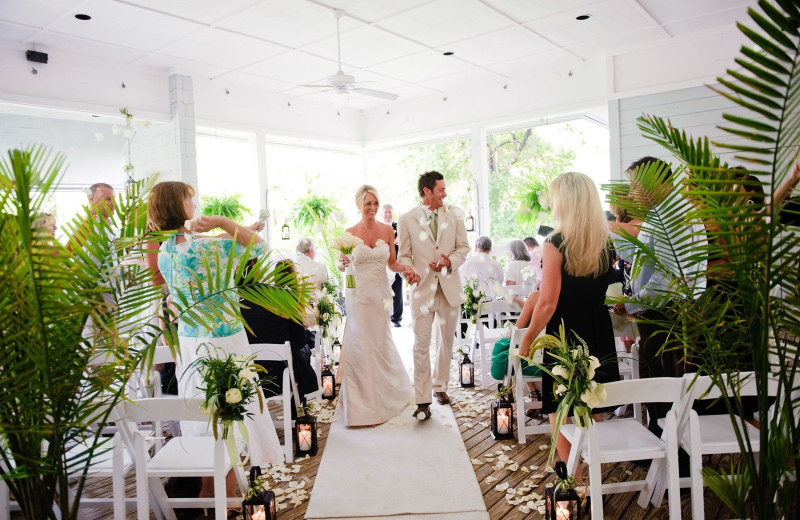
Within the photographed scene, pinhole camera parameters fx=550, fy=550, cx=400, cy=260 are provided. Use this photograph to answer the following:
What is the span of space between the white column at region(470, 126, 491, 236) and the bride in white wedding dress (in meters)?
4.62

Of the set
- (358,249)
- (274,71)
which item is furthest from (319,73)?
(358,249)

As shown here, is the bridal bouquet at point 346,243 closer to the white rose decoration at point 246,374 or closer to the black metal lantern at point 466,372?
the black metal lantern at point 466,372

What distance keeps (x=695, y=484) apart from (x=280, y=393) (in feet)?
8.53

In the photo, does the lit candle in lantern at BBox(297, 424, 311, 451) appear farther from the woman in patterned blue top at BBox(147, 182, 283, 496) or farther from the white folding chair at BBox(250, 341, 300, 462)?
the woman in patterned blue top at BBox(147, 182, 283, 496)

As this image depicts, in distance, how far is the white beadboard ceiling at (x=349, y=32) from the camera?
5.12 m

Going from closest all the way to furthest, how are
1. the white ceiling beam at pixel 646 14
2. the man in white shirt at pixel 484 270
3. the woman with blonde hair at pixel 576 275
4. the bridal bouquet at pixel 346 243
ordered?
the woman with blonde hair at pixel 576 275, the bridal bouquet at pixel 346 243, the white ceiling beam at pixel 646 14, the man in white shirt at pixel 484 270

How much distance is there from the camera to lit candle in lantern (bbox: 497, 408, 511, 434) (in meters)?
3.73

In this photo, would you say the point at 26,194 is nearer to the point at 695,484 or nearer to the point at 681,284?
the point at 681,284

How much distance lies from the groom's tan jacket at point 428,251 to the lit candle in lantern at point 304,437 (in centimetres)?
126

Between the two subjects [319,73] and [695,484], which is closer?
[695,484]

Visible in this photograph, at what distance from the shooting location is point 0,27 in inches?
208

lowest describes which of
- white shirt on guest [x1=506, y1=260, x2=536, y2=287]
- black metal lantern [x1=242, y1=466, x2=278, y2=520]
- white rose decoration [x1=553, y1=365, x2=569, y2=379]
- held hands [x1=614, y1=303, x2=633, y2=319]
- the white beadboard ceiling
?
black metal lantern [x1=242, y1=466, x2=278, y2=520]

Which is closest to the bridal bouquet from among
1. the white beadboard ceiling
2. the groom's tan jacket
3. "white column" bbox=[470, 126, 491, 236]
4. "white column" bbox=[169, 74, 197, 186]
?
the groom's tan jacket

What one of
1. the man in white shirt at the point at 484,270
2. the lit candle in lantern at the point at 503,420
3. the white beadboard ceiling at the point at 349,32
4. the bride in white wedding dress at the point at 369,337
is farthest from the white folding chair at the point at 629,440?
the white beadboard ceiling at the point at 349,32
